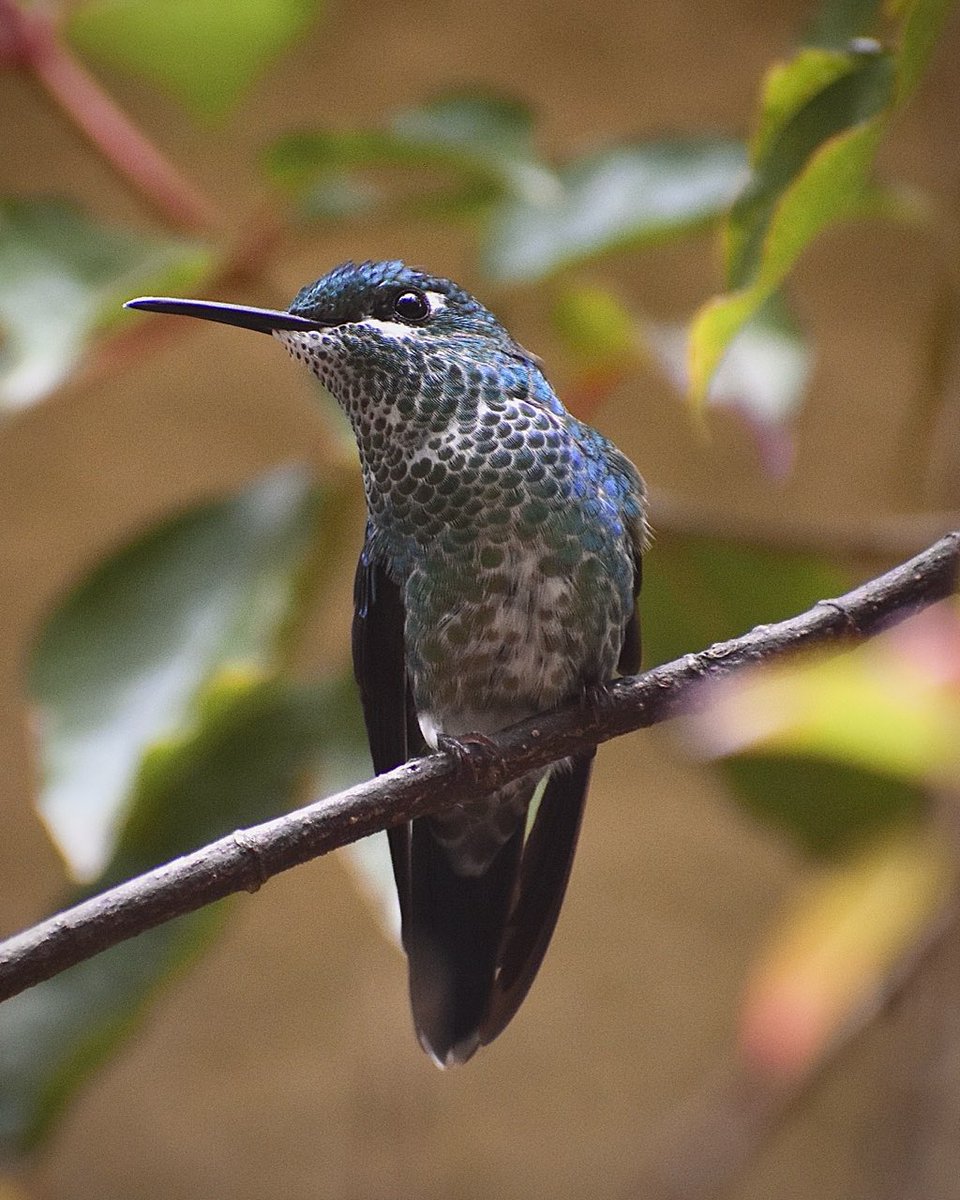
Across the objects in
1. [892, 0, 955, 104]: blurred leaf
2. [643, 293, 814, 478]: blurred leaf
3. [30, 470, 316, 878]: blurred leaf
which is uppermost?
[892, 0, 955, 104]: blurred leaf

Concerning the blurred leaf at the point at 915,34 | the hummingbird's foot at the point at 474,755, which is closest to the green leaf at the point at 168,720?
the hummingbird's foot at the point at 474,755

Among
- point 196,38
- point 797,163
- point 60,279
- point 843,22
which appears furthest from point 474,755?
point 196,38

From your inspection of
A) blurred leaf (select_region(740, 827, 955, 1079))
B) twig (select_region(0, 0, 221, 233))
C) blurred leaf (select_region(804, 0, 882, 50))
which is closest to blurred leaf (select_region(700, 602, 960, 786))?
blurred leaf (select_region(804, 0, 882, 50))

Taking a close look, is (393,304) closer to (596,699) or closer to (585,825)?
(596,699)

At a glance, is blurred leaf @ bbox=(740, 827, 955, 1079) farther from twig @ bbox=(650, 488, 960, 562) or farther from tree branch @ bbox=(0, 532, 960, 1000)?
tree branch @ bbox=(0, 532, 960, 1000)

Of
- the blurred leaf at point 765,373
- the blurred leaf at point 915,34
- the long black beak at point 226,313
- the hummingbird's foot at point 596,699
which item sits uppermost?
the blurred leaf at point 915,34

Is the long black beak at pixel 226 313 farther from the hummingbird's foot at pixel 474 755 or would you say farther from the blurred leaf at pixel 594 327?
the blurred leaf at pixel 594 327
